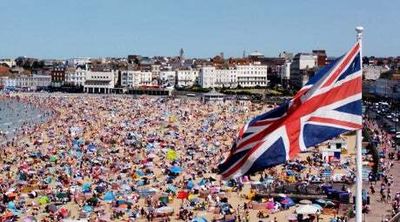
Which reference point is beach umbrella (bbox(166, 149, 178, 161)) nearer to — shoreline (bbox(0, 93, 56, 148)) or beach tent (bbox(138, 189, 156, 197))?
beach tent (bbox(138, 189, 156, 197))

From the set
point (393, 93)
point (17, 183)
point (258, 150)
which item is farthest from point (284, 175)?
point (393, 93)

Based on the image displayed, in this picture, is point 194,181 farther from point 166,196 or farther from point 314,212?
point 314,212

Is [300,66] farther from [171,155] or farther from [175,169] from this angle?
[175,169]

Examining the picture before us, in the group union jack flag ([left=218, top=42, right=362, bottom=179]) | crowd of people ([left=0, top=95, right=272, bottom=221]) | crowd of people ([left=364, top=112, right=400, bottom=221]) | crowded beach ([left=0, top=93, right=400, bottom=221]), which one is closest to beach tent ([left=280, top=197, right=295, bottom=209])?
crowded beach ([left=0, top=93, right=400, bottom=221])

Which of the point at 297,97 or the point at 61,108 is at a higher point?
the point at 297,97

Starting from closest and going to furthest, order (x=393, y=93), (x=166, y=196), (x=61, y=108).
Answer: (x=166, y=196) < (x=61, y=108) < (x=393, y=93)

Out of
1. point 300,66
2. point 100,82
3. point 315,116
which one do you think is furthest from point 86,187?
point 300,66
